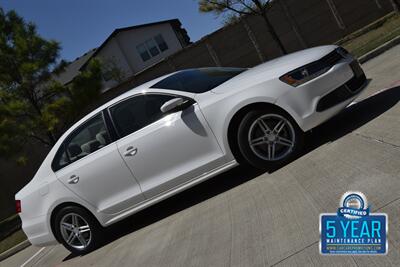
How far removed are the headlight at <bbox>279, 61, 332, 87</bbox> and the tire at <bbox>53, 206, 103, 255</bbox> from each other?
3164 mm

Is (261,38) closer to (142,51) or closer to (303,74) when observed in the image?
(142,51)

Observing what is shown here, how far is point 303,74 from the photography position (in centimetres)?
528

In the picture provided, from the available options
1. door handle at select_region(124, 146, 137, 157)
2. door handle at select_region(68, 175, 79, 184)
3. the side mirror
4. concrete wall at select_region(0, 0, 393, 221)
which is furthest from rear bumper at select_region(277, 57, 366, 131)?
concrete wall at select_region(0, 0, 393, 221)

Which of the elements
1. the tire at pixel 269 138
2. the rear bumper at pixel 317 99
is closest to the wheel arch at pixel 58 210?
the tire at pixel 269 138

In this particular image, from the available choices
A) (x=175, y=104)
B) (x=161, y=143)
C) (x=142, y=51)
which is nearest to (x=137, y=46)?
(x=142, y=51)

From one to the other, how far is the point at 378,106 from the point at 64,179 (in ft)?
13.5

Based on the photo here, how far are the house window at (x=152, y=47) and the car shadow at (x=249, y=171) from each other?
35182 millimetres

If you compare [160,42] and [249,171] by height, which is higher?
[160,42]

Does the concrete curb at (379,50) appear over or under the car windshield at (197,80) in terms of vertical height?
under

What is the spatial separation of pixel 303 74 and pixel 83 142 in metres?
2.96

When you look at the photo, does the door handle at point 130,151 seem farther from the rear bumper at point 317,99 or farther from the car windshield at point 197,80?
the rear bumper at point 317,99

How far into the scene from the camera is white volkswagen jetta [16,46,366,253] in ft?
17.4

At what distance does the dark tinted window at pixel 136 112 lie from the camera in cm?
592

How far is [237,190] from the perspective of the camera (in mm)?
5609
